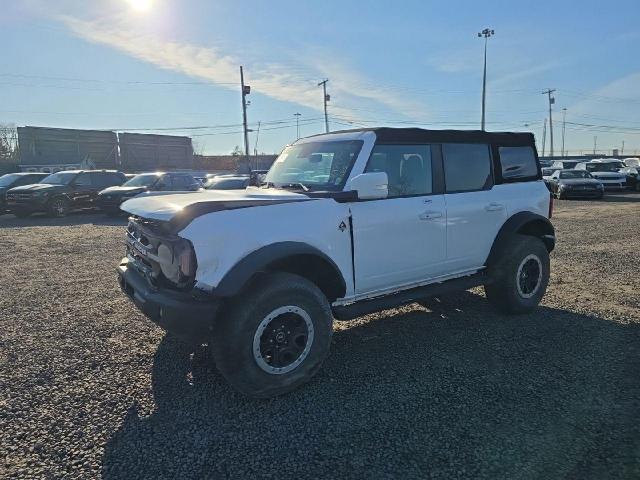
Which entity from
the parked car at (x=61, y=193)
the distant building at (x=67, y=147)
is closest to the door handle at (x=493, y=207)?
the parked car at (x=61, y=193)

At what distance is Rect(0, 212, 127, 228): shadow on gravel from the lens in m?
14.6

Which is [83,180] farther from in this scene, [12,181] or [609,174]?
[609,174]

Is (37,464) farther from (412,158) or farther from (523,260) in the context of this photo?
(523,260)

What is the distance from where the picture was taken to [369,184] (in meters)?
3.72

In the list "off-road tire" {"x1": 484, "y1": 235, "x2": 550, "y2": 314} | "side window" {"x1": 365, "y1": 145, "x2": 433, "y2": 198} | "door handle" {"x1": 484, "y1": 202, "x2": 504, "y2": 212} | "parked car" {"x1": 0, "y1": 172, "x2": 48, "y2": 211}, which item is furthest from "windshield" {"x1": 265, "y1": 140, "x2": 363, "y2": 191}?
"parked car" {"x1": 0, "y1": 172, "x2": 48, "y2": 211}

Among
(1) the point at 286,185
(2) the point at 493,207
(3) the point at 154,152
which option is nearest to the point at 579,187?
(2) the point at 493,207

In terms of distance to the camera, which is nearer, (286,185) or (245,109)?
(286,185)

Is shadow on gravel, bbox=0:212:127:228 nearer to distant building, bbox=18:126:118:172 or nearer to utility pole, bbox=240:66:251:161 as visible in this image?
utility pole, bbox=240:66:251:161

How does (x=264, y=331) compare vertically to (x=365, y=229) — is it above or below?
below

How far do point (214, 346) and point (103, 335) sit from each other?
2.01 metres

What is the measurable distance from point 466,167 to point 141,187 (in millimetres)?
13887

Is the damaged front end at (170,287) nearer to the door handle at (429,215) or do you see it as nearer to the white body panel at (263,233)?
the white body panel at (263,233)

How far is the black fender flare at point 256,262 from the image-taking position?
3.13m

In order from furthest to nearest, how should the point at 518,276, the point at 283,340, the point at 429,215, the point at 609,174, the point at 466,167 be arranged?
the point at 609,174 → the point at 518,276 → the point at 466,167 → the point at 429,215 → the point at 283,340
